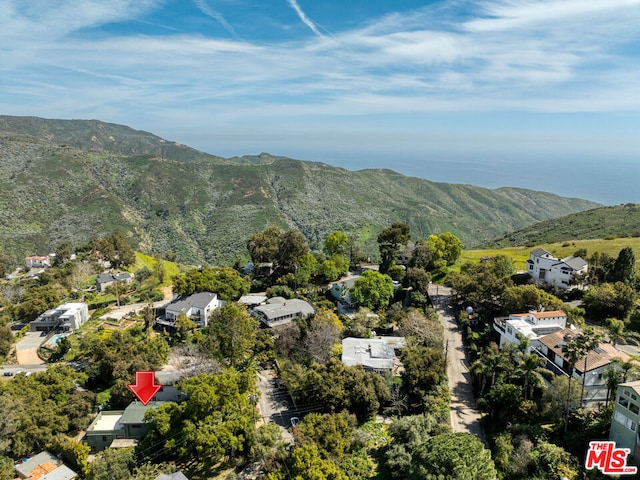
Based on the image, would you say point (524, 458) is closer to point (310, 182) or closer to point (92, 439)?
point (92, 439)

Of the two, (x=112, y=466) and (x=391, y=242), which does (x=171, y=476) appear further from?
(x=391, y=242)

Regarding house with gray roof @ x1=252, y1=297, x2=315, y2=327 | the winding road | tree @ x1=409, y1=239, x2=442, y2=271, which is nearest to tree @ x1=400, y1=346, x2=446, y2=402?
the winding road

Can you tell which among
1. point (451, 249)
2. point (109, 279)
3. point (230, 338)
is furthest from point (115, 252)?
point (451, 249)

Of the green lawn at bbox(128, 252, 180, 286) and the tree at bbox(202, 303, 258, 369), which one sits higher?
the tree at bbox(202, 303, 258, 369)

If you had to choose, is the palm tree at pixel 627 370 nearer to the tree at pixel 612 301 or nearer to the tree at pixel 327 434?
the tree at pixel 612 301

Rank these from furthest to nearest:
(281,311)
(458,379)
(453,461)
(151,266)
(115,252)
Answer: (151,266) → (115,252) → (281,311) → (458,379) → (453,461)

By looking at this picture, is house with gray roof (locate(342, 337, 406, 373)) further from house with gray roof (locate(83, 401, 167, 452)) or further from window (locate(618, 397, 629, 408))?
house with gray roof (locate(83, 401, 167, 452))

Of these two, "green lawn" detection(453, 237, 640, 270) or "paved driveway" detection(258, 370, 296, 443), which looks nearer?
"paved driveway" detection(258, 370, 296, 443)
